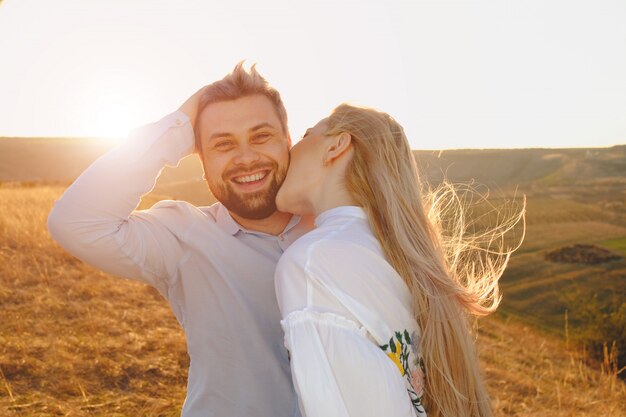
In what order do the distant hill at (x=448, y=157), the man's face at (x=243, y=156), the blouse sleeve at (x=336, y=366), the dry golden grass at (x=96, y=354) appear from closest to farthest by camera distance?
the blouse sleeve at (x=336, y=366) → the man's face at (x=243, y=156) → the dry golden grass at (x=96, y=354) → the distant hill at (x=448, y=157)

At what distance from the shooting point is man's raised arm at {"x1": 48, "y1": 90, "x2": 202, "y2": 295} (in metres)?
2.24

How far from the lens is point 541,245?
2058 centimetres

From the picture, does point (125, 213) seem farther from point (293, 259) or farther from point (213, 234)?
point (293, 259)

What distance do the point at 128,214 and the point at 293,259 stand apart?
999mm

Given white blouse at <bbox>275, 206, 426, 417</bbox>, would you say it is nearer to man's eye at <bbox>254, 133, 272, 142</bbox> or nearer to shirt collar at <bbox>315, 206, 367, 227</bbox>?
shirt collar at <bbox>315, 206, 367, 227</bbox>

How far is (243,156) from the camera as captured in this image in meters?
2.65

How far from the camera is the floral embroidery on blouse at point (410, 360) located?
165 centimetres

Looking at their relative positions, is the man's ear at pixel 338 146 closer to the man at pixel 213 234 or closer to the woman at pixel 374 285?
the woman at pixel 374 285

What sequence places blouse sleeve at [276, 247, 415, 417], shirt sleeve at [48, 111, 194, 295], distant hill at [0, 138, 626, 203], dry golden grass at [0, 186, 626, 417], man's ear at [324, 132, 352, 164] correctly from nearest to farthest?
1. blouse sleeve at [276, 247, 415, 417]
2. man's ear at [324, 132, 352, 164]
3. shirt sleeve at [48, 111, 194, 295]
4. dry golden grass at [0, 186, 626, 417]
5. distant hill at [0, 138, 626, 203]

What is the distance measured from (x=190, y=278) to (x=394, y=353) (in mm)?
1135

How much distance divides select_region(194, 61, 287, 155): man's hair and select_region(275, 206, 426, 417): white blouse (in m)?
1.16

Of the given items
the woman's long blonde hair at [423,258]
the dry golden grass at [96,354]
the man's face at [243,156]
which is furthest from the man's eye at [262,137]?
the dry golden grass at [96,354]

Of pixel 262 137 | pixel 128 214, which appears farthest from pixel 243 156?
pixel 128 214

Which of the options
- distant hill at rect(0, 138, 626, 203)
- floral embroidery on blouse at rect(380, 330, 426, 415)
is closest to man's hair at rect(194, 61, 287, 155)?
floral embroidery on blouse at rect(380, 330, 426, 415)
